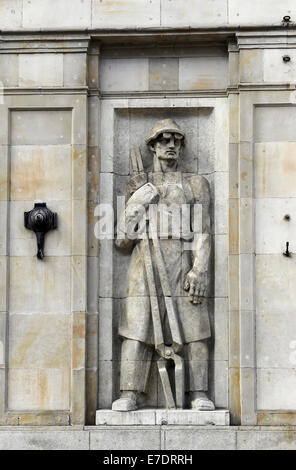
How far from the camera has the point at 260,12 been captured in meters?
21.3

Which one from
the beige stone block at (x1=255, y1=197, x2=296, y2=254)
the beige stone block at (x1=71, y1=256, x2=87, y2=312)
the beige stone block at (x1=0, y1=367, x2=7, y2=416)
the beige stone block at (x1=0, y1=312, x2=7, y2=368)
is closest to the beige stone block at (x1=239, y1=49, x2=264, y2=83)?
the beige stone block at (x1=255, y1=197, x2=296, y2=254)

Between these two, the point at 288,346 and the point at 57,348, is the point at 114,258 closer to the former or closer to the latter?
the point at 57,348

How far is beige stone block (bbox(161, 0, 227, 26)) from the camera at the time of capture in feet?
69.9

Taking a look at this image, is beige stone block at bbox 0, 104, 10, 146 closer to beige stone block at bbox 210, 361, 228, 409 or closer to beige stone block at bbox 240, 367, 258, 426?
beige stone block at bbox 210, 361, 228, 409

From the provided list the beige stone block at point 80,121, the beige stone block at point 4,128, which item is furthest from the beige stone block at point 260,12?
the beige stone block at point 4,128

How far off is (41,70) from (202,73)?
2448 mm

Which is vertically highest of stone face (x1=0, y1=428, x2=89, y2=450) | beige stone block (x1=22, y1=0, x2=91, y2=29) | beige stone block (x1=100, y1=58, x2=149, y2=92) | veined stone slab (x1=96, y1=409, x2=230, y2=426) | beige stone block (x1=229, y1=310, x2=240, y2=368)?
beige stone block (x1=22, y1=0, x2=91, y2=29)

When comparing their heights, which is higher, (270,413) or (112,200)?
Answer: (112,200)

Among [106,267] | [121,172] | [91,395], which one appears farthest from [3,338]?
[121,172]

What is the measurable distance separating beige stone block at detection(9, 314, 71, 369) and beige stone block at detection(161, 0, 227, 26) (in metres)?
4.73

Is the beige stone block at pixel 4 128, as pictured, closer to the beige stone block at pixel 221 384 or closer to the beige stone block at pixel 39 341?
the beige stone block at pixel 39 341

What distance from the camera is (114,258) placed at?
2130 centimetres

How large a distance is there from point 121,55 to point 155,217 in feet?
8.51

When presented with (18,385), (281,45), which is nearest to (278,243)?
(281,45)
